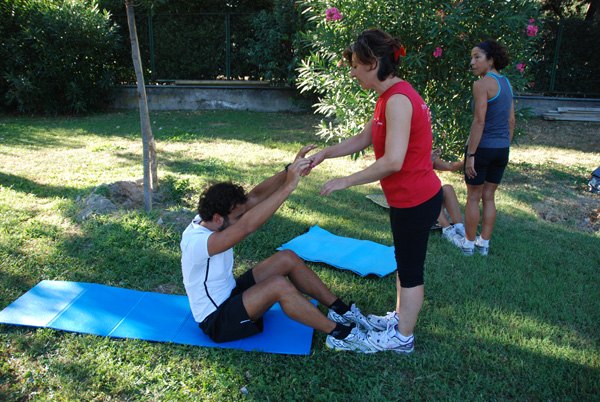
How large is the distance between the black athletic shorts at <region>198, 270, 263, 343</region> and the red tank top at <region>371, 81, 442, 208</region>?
3.67 ft

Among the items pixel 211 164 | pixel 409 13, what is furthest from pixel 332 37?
pixel 211 164

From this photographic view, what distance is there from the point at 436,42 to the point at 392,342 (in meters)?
4.19

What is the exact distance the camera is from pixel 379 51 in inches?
89.4

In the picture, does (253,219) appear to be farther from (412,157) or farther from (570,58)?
(570,58)

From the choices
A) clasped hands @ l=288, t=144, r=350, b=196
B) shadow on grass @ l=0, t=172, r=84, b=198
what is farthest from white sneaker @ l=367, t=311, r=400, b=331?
shadow on grass @ l=0, t=172, r=84, b=198

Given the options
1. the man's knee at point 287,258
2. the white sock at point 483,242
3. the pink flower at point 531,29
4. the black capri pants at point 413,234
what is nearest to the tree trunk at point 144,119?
the man's knee at point 287,258

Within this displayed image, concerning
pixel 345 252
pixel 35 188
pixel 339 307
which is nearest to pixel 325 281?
pixel 345 252

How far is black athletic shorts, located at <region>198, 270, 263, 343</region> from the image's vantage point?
8.67 feet

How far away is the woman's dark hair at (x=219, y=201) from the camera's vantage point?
8.36 feet

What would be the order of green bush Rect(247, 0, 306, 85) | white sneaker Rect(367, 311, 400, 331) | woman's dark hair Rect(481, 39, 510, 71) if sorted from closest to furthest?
1. white sneaker Rect(367, 311, 400, 331)
2. woman's dark hair Rect(481, 39, 510, 71)
3. green bush Rect(247, 0, 306, 85)

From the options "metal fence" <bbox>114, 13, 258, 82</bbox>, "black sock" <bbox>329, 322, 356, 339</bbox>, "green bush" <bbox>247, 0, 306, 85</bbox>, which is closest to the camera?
"black sock" <bbox>329, 322, 356, 339</bbox>

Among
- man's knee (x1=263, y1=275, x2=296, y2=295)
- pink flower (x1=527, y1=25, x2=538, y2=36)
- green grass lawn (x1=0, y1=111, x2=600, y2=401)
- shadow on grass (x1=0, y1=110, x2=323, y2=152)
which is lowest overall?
green grass lawn (x1=0, y1=111, x2=600, y2=401)

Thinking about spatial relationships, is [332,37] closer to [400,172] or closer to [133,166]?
[133,166]

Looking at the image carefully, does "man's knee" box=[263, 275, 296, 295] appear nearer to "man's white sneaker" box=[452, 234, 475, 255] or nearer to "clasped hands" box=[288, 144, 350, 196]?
"clasped hands" box=[288, 144, 350, 196]
